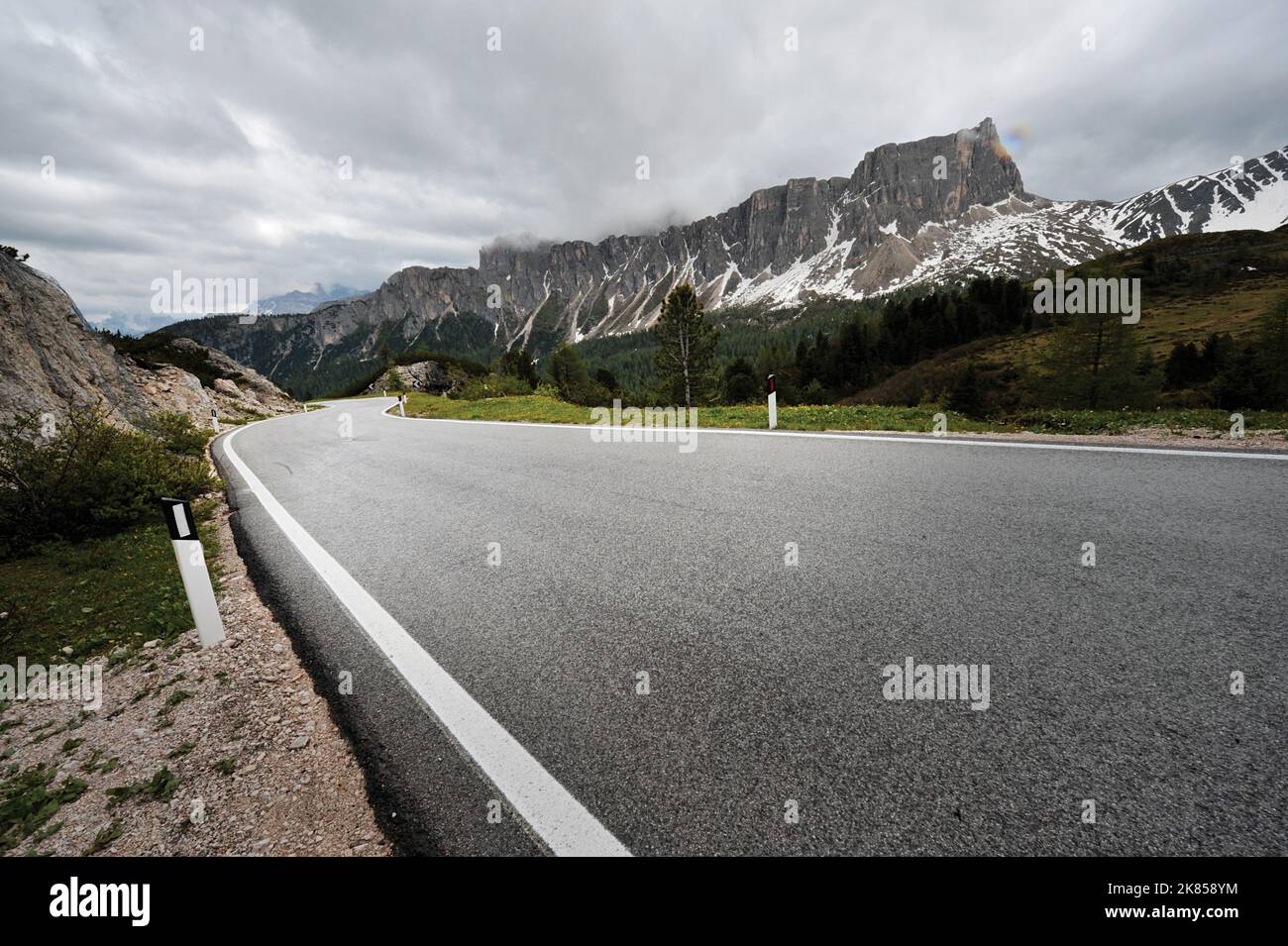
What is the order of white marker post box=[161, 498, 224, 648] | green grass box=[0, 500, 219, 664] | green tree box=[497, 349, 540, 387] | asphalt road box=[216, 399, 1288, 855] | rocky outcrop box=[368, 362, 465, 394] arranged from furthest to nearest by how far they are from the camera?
rocky outcrop box=[368, 362, 465, 394]
green tree box=[497, 349, 540, 387]
green grass box=[0, 500, 219, 664]
white marker post box=[161, 498, 224, 648]
asphalt road box=[216, 399, 1288, 855]

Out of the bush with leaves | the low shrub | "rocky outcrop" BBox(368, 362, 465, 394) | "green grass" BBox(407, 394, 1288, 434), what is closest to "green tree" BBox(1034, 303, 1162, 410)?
"green grass" BBox(407, 394, 1288, 434)

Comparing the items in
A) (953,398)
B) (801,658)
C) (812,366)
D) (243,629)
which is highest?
(812,366)

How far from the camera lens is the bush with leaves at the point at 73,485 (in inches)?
230

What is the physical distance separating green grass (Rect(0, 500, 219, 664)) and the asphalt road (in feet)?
2.39

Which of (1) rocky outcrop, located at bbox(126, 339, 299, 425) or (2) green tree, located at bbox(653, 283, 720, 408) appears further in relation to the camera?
(2) green tree, located at bbox(653, 283, 720, 408)

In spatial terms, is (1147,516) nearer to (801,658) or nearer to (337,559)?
(801,658)

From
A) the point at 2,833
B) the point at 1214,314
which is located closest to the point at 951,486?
the point at 2,833

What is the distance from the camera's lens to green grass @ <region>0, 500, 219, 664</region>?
3.77 m

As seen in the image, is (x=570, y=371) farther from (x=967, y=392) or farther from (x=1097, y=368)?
(x=1097, y=368)

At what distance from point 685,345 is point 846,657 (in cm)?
3949

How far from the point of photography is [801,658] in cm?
262

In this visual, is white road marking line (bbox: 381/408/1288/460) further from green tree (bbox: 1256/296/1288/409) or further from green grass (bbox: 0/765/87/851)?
green tree (bbox: 1256/296/1288/409)
